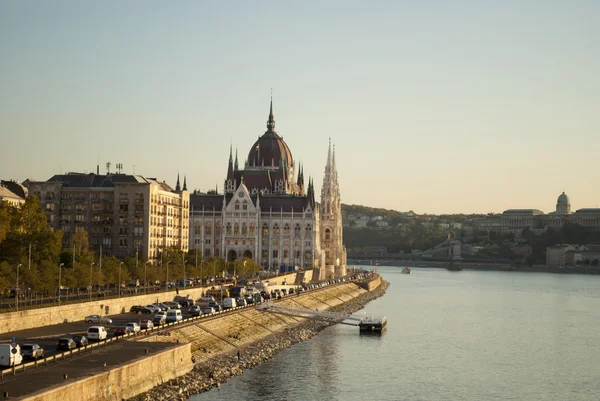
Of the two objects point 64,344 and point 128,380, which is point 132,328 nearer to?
point 64,344

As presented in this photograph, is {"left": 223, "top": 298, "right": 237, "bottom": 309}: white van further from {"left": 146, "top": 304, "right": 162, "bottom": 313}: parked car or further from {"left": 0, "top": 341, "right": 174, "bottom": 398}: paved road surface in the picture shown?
{"left": 0, "top": 341, "right": 174, "bottom": 398}: paved road surface

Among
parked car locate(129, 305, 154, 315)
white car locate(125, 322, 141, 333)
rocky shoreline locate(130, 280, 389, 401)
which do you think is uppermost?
parked car locate(129, 305, 154, 315)

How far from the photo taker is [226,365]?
66000mm

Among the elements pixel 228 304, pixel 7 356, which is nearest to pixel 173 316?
pixel 228 304

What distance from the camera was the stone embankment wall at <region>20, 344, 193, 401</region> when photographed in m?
42.1

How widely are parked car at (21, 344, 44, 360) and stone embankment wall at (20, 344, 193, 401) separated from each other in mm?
4779

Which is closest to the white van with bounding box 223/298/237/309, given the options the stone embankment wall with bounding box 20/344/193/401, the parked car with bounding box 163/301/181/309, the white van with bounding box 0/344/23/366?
the parked car with bounding box 163/301/181/309

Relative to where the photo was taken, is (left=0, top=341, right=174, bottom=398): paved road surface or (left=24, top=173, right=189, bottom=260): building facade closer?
(left=0, top=341, right=174, bottom=398): paved road surface

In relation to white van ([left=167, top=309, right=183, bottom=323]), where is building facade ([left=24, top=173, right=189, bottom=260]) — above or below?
above

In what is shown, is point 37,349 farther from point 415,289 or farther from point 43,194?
point 415,289

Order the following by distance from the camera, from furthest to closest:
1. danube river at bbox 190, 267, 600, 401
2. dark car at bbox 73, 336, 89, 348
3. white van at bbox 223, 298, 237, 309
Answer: white van at bbox 223, 298, 237, 309, danube river at bbox 190, 267, 600, 401, dark car at bbox 73, 336, 89, 348

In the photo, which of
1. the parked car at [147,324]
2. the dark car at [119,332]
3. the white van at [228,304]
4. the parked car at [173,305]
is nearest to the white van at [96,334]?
the dark car at [119,332]

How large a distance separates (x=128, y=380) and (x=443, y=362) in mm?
36185

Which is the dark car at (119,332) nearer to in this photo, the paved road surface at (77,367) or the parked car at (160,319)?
the paved road surface at (77,367)
